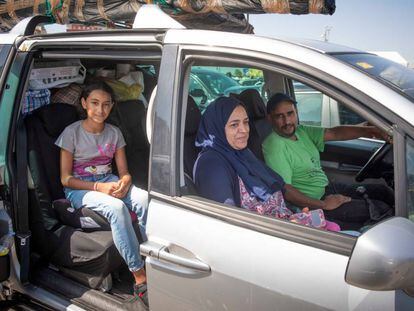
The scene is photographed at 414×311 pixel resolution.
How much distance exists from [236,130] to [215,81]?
707 cm

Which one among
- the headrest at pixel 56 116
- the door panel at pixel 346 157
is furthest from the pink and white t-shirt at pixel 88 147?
the door panel at pixel 346 157

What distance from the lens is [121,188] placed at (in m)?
2.77

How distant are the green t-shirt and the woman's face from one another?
0.51 metres

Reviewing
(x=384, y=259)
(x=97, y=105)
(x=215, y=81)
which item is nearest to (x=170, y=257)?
(x=384, y=259)

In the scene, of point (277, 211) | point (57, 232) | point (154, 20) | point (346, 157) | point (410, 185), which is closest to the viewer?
point (410, 185)

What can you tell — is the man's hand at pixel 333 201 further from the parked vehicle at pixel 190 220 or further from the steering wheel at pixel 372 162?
the parked vehicle at pixel 190 220

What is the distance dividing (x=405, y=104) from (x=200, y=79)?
25.4 feet

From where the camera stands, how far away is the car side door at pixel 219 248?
1.45 m

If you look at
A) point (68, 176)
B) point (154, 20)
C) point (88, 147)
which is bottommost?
point (68, 176)

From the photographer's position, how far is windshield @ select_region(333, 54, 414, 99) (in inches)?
63.4

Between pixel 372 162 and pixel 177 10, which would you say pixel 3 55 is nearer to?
pixel 177 10

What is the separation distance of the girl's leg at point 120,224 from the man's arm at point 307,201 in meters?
1.04

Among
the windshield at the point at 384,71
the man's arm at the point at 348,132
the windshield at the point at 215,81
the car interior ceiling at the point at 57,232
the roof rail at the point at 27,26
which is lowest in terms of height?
the car interior ceiling at the point at 57,232

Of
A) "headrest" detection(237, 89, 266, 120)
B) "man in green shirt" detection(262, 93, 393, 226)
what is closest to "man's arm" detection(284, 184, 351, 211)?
"man in green shirt" detection(262, 93, 393, 226)
